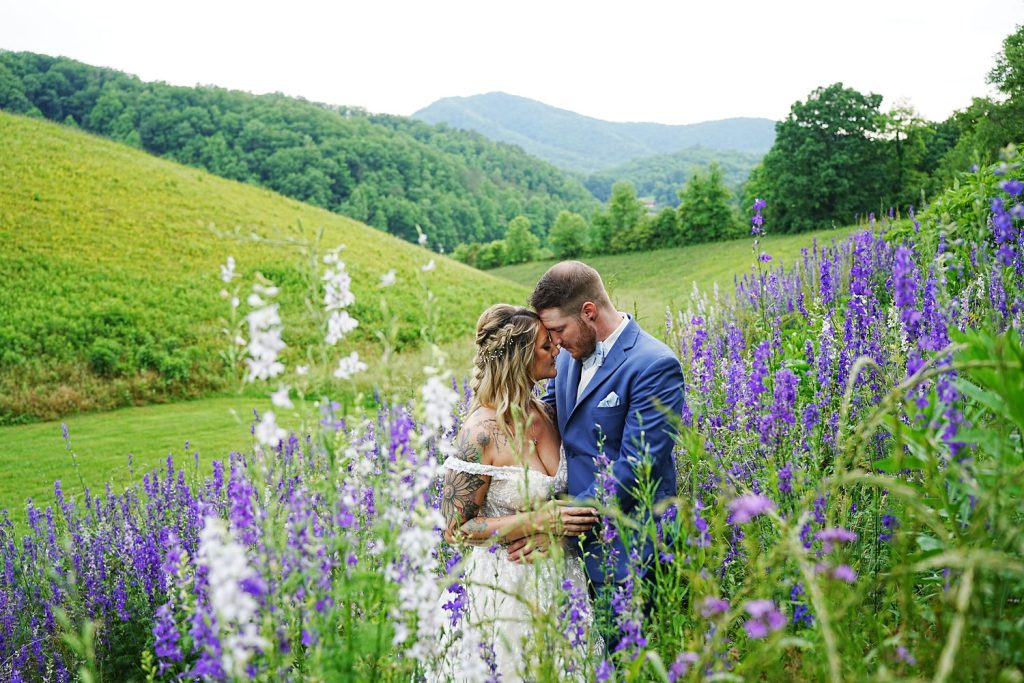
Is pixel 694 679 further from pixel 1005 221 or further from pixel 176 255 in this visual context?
pixel 176 255

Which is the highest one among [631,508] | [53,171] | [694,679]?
[53,171]

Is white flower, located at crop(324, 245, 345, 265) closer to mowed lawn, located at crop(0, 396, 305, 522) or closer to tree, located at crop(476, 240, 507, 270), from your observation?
mowed lawn, located at crop(0, 396, 305, 522)

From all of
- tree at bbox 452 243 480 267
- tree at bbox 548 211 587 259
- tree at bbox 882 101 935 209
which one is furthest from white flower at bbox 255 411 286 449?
tree at bbox 452 243 480 267

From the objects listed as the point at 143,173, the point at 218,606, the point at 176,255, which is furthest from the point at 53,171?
the point at 218,606

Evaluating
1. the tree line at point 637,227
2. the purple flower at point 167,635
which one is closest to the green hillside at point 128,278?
the purple flower at point 167,635

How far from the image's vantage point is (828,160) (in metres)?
39.4

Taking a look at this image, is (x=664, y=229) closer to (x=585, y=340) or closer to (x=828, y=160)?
(x=828, y=160)

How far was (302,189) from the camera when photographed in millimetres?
71438

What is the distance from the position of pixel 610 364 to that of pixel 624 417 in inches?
13.7

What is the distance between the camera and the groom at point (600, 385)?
3.48 meters

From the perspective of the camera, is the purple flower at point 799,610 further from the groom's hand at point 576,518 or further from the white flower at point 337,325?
the white flower at point 337,325

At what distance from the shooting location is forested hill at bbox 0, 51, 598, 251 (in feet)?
232

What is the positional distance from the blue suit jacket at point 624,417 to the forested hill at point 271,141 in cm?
7111

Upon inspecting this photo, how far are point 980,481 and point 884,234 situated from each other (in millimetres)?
7195
